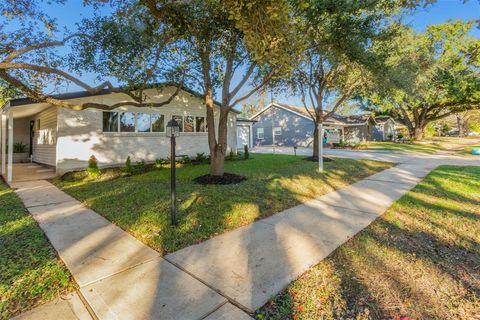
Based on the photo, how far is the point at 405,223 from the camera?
14.8ft

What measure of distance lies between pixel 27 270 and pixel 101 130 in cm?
878

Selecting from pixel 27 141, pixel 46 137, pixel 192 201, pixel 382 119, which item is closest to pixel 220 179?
pixel 192 201

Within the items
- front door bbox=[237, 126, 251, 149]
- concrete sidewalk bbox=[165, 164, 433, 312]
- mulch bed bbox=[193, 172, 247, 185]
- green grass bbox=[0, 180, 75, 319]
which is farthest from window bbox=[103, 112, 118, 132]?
front door bbox=[237, 126, 251, 149]

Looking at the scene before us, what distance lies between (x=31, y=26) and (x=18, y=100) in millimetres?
2920

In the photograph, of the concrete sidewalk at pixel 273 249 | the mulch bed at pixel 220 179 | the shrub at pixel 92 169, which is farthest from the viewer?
the shrub at pixel 92 169

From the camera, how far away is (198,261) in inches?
126

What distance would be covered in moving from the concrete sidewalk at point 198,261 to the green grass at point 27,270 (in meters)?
0.14

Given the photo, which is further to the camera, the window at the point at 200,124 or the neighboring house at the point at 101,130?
the window at the point at 200,124

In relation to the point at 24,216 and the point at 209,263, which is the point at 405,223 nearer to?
the point at 209,263

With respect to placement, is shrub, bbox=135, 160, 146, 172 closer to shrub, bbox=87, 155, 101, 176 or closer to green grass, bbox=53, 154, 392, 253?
shrub, bbox=87, 155, 101, 176

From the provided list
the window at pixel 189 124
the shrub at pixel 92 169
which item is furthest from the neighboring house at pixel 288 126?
the shrub at pixel 92 169

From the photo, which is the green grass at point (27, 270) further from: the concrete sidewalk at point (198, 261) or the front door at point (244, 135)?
the front door at point (244, 135)

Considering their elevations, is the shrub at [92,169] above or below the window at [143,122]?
below

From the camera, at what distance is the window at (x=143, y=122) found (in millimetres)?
11891
